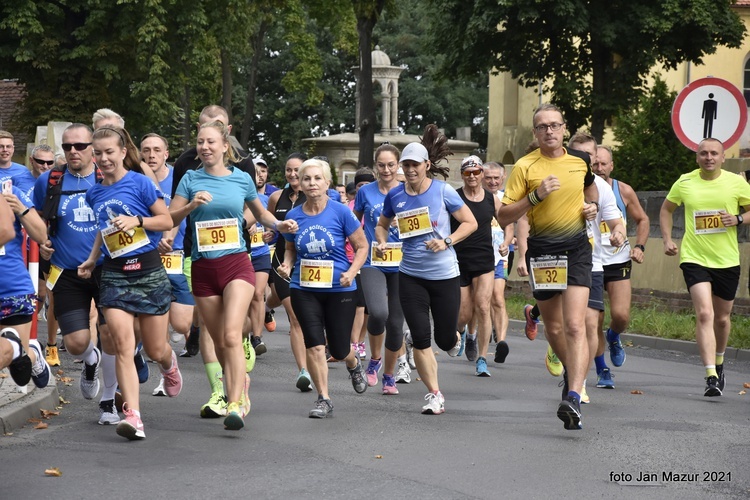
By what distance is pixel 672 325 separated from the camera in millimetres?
16781

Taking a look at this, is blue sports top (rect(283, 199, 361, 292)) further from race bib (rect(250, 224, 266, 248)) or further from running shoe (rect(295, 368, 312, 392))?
race bib (rect(250, 224, 266, 248))

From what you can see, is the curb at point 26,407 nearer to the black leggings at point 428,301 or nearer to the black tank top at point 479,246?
the black leggings at point 428,301

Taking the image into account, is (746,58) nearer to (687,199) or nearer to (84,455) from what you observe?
(687,199)

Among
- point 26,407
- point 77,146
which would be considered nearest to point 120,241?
point 77,146

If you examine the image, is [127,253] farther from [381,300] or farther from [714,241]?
[714,241]

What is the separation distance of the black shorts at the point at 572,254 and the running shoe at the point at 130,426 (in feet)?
9.05

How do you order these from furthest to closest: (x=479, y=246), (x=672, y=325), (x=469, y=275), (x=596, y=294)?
(x=672, y=325) → (x=469, y=275) → (x=479, y=246) → (x=596, y=294)

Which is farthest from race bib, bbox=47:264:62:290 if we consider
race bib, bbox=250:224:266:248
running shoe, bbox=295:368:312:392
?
race bib, bbox=250:224:266:248

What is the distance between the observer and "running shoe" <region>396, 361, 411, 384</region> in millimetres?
11789

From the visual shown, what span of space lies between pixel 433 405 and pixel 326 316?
962 mm

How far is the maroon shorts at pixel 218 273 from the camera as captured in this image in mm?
8758

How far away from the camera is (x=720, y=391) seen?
10.9 m

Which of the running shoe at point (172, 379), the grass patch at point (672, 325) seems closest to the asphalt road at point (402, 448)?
the running shoe at point (172, 379)

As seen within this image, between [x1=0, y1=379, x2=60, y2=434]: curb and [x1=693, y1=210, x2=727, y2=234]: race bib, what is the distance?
5.23 m
